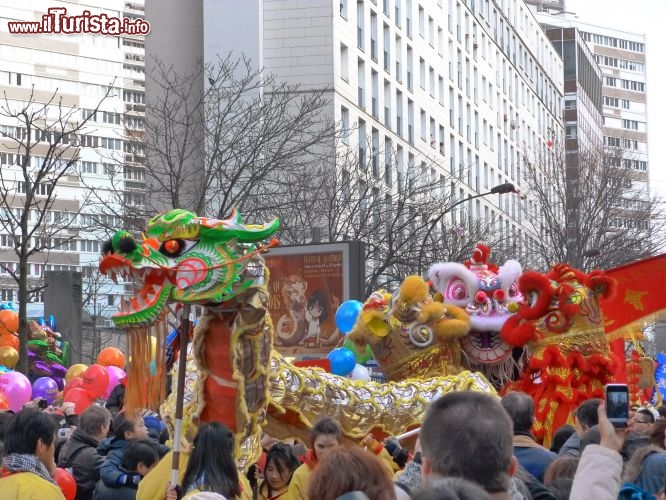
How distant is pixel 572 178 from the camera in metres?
40.5

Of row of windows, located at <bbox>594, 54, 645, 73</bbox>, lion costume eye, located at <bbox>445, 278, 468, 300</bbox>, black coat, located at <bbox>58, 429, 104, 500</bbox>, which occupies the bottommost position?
black coat, located at <bbox>58, 429, 104, 500</bbox>

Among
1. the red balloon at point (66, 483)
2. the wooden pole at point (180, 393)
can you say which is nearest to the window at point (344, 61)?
the wooden pole at point (180, 393)

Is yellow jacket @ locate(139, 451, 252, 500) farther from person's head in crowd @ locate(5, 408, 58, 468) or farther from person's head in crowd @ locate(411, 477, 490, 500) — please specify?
person's head in crowd @ locate(411, 477, 490, 500)

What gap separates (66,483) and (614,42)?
Answer: 404 ft

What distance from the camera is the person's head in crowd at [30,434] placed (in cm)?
620

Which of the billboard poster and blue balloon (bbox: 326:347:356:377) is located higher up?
the billboard poster

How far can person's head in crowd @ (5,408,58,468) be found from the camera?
620 cm

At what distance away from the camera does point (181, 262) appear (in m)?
8.09

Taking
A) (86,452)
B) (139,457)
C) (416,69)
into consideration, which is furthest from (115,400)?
(416,69)

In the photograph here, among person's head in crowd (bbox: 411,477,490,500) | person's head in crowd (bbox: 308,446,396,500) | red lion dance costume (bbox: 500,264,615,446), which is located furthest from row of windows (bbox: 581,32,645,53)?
person's head in crowd (bbox: 411,477,490,500)

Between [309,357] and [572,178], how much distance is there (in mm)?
25295

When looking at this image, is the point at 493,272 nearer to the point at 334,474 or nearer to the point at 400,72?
the point at 334,474

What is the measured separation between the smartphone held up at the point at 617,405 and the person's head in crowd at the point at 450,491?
986 mm

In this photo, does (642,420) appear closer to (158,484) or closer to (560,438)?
(560,438)
